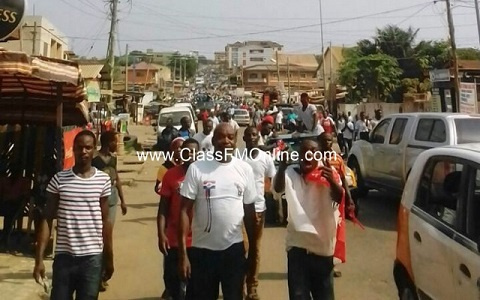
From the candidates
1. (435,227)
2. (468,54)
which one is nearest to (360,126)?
(435,227)

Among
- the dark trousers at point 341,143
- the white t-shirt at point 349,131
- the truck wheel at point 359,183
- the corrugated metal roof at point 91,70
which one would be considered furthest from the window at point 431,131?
the corrugated metal roof at point 91,70

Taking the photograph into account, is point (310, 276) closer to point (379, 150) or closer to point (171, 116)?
point (379, 150)

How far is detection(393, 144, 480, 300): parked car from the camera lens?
379 centimetres

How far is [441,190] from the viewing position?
4480 millimetres

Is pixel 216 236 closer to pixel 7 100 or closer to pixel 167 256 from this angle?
pixel 167 256

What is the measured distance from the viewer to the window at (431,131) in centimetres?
A: 979

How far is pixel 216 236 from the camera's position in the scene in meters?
4.31

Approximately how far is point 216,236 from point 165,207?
120cm

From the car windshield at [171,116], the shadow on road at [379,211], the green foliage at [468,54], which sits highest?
the green foliage at [468,54]

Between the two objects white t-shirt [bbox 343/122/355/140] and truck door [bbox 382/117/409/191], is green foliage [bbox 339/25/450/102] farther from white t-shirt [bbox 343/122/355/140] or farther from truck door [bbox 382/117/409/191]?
truck door [bbox 382/117/409/191]

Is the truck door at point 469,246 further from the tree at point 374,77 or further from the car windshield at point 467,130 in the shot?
the tree at point 374,77

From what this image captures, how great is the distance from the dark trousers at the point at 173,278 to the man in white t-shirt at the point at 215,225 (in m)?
1.05

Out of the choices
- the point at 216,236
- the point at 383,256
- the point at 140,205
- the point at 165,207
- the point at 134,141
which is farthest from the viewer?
the point at 134,141

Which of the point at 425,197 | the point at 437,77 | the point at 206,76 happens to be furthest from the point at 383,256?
the point at 206,76
